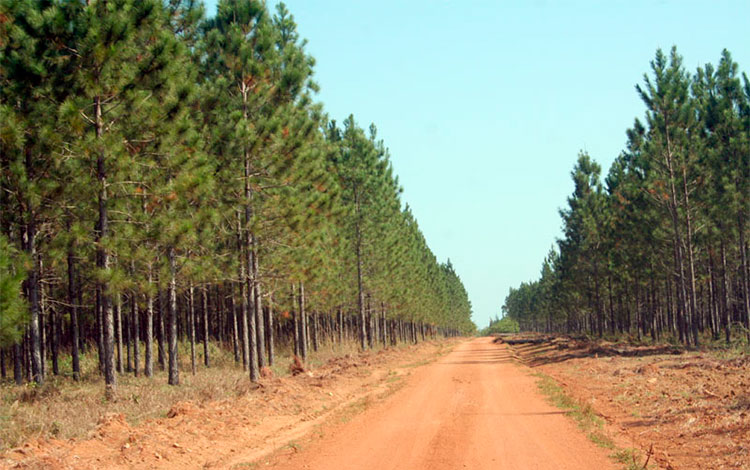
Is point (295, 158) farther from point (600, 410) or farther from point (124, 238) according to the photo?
point (600, 410)

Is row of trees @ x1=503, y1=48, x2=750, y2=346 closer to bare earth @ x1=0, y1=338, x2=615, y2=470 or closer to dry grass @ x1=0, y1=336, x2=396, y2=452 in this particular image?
bare earth @ x1=0, y1=338, x2=615, y2=470

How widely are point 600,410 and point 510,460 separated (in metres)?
5.87

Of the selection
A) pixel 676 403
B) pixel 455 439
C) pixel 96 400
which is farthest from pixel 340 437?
pixel 676 403

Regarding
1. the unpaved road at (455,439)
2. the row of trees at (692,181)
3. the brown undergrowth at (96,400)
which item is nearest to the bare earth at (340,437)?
the unpaved road at (455,439)

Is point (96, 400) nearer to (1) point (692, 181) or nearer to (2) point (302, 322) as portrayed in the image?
(2) point (302, 322)

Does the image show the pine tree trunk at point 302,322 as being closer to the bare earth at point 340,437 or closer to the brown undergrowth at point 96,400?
the brown undergrowth at point 96,400

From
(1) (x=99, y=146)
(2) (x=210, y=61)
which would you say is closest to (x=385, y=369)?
(2) (x=210, y=61)

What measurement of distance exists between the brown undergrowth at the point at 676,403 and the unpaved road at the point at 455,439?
1.06 m

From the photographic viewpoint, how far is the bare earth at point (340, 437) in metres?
8.95

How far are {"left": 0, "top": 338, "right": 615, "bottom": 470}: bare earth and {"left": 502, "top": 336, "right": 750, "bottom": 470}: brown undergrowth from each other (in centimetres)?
108

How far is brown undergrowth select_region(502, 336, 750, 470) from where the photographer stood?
29.1ft

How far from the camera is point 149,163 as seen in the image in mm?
15094

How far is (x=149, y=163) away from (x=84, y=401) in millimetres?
5765

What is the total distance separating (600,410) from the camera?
1373 centimetres
